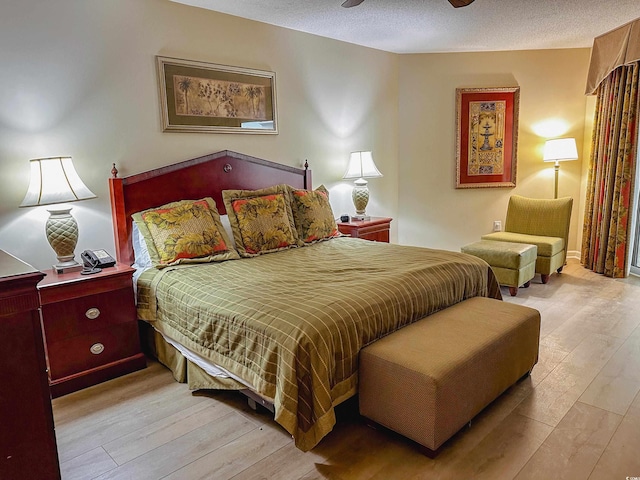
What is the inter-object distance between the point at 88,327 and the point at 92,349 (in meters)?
0.14

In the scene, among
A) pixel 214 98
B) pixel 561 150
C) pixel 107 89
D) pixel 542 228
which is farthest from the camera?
pixel 561 150

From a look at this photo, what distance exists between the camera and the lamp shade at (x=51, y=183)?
8.27 ft

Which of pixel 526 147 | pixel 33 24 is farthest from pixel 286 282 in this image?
pixel 526 147

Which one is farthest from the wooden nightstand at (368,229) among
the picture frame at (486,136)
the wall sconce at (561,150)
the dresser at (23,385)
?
the dresser at (23,385)

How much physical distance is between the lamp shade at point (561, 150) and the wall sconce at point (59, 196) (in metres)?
4.64

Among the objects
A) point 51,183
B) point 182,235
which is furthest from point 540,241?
point 51,183

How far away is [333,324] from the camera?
1.90 metres

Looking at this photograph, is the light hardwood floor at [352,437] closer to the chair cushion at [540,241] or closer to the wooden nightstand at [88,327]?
the wooden nightstand at [88,327]

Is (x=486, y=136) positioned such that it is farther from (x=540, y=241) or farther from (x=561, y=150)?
(x=540, y=241)

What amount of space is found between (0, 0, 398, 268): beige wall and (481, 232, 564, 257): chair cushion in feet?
7.18

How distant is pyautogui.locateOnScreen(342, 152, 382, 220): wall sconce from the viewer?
4477 mm

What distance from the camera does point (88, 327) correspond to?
2529 mm

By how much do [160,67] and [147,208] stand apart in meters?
1.04

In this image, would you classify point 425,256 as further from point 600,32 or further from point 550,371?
point 600,32
